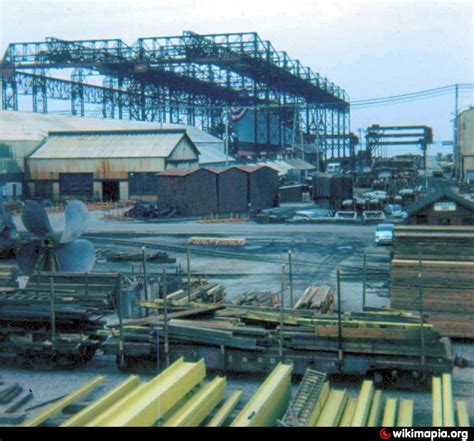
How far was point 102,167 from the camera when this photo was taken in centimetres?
6003

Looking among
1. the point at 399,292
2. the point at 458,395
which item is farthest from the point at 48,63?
the point at 458,395

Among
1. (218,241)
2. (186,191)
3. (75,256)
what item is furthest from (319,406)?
(186,191)

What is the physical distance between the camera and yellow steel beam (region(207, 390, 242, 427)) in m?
10.8

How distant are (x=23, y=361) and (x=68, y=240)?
14.1 feet

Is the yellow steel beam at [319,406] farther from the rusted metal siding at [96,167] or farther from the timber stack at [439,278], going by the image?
the rusted metal siding at [96,167]

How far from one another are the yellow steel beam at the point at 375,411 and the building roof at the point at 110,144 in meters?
48.4

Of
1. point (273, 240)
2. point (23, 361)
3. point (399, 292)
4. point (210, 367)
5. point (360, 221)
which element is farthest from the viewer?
point (360, 221)

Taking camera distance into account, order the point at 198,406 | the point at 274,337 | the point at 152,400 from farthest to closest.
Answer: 1. the point at 274,337
2. the point at 198,406
3. the point at 152,400

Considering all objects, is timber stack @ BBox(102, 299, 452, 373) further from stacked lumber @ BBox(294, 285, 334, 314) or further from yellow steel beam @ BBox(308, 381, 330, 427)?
stacked lumber @ BBox(294, 285, 334, 314)

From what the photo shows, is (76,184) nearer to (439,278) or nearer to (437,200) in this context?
(437,200)

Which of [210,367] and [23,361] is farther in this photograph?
[23,361]

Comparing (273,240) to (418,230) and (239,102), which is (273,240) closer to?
(418,230)

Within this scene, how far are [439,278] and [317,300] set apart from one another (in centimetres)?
Answer: 372

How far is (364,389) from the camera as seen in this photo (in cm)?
1272
